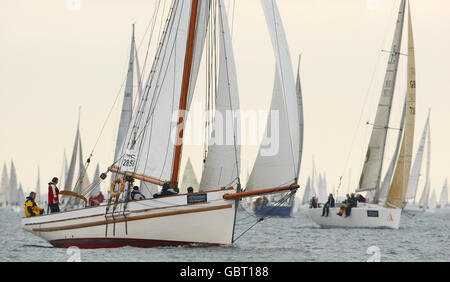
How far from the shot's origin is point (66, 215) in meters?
30.2

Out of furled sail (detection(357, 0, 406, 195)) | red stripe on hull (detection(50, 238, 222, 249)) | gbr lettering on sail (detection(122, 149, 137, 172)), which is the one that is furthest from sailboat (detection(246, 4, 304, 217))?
furled sail (detection(357, 0, 406, 195))

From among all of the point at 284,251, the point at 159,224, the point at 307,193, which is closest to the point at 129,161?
the point at 159,224

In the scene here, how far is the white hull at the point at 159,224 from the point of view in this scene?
2828 centimetres

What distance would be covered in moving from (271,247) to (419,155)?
58.5 meters

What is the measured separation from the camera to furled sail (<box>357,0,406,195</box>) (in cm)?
5097

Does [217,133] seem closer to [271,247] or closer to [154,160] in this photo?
[154,160]

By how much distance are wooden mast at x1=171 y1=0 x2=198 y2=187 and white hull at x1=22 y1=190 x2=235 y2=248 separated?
2359 millimetres

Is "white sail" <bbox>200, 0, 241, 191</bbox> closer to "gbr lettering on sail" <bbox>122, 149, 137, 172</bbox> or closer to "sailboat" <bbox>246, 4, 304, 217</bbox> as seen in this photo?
"sailboat" <bbox>246, 4, 304, 217</bbox>

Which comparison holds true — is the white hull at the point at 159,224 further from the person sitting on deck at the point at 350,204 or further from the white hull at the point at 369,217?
the white hull at the point at 369,217

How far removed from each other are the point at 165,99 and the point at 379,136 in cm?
2260

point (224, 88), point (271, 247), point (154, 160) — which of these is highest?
point (224, 88)

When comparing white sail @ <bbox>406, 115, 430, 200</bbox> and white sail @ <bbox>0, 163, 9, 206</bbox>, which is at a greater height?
white sail @ <bbox>406, 115, 430, 200</bbox>

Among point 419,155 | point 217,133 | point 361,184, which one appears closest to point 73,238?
point 217,133
